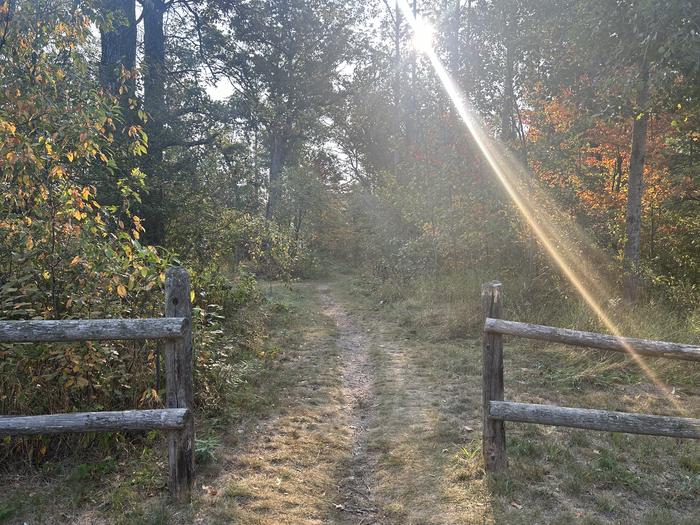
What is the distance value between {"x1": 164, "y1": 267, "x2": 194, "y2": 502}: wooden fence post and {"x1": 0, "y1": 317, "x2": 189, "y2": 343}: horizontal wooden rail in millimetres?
120

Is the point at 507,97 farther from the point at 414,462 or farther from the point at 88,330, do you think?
the point at 88,330

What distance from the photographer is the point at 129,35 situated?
1101 cm

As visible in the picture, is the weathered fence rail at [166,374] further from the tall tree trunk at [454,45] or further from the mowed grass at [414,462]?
the tall tree trunk at [454,45]

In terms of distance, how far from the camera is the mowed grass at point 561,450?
12.2ft

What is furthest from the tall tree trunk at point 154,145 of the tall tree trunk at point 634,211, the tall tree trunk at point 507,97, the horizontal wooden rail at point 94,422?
the tall tree trunk at point 634,211

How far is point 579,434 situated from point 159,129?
33.3ft

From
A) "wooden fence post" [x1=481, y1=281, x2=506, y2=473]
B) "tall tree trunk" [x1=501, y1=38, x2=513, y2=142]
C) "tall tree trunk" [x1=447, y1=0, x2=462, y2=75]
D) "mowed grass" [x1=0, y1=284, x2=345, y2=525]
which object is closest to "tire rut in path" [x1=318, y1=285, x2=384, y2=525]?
"mowed grass" [x1=0, y1=284, x2=345, y2=525]

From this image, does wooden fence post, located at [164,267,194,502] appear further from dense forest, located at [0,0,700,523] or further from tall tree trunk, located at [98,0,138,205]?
tall tree trunk, located at [98,0,138,205]

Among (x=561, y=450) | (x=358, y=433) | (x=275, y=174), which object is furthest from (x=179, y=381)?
(x=275, y=174)

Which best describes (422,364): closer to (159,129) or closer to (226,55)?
(159,129)

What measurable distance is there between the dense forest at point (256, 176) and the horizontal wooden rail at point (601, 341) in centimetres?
294

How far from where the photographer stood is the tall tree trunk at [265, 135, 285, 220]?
25691 millimetres

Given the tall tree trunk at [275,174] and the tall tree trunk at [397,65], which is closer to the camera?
the tall tree trunk at [397,65]

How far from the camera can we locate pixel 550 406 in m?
3.95
